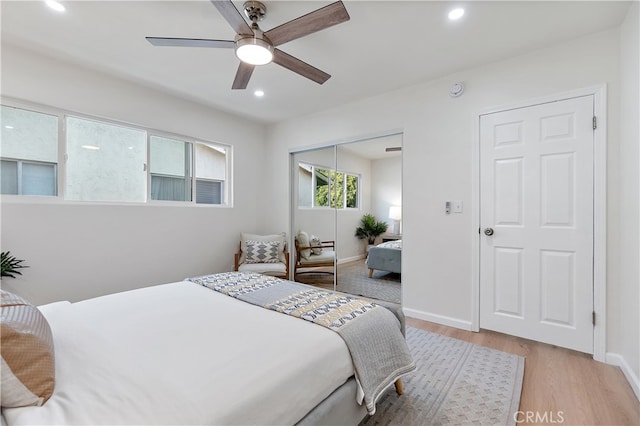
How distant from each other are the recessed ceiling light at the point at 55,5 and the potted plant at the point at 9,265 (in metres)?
1.96

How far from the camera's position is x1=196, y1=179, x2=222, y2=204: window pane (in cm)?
388

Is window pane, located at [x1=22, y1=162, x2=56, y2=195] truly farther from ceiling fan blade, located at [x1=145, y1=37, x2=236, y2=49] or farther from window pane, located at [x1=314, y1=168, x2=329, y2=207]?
window pane, located at [x1=314, y1=168, x2=329, y2=207]

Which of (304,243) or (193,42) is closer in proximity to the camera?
(193,42)

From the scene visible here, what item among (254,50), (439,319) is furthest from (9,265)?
(439,319)

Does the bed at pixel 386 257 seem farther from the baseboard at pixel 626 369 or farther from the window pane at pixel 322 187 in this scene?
Result: the baseboard at pixel 626 369

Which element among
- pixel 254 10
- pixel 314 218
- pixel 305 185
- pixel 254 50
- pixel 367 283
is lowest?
pixel 367 283

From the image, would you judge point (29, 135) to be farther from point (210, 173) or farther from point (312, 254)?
point (312, 254)

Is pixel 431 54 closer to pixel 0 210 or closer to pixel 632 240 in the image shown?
pixel 632 240

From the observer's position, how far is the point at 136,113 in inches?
124

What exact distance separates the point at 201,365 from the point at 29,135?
304 centimetres

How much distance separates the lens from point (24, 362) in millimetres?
898

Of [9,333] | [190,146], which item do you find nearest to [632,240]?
[9,333]

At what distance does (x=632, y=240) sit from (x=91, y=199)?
4.66 m

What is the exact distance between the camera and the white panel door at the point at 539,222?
227cm
